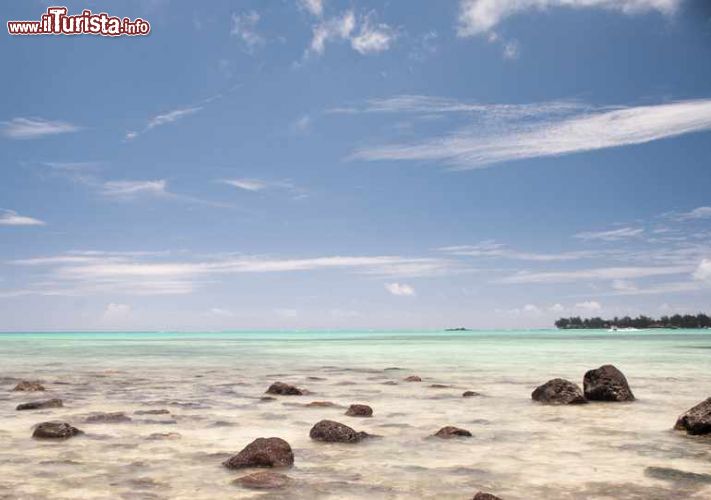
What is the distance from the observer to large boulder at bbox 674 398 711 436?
1184 cm

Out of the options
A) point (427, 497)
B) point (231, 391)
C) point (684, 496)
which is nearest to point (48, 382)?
point (231, 391)

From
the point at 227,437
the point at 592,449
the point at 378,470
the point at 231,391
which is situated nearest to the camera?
the point at 378,470

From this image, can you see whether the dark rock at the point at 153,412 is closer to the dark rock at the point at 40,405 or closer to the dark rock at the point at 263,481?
the dark rock at the point at 40,405

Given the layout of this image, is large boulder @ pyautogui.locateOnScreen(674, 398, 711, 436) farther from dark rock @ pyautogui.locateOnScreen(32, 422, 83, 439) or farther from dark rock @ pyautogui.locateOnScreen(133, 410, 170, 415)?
dark rock @ pyautogui.locateOnScreen(32, 422, 83, 439)

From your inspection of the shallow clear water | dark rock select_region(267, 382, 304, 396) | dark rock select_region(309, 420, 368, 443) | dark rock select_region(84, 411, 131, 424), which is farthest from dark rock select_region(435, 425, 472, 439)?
dark rock select_region(267, 382, 304, 396)

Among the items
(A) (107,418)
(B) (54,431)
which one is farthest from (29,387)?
(B) (54,431)

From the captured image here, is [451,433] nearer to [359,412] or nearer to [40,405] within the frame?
[359,412]

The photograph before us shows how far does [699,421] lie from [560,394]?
15.8ft

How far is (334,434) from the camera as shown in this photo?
11.4 meters

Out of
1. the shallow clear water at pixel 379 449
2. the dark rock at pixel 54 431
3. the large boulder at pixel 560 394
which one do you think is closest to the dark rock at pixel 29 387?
the shallow clear water at pixel 379 449

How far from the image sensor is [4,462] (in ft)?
31.9

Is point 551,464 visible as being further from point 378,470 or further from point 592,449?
point 378,470

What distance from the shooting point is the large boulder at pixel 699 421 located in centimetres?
1184

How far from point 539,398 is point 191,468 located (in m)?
11.0
